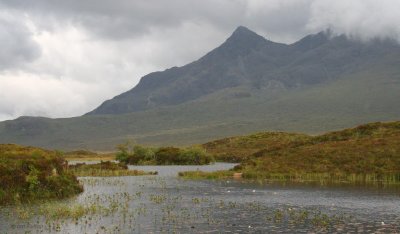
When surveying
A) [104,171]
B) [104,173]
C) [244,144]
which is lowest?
[104,173]

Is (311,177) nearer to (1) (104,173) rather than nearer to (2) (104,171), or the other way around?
(1) (104,173)

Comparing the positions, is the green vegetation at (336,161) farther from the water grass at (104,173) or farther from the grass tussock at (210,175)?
the water grass at (104,173)

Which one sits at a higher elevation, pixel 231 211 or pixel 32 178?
pixel 32 178

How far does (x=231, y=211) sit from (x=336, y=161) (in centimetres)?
3794

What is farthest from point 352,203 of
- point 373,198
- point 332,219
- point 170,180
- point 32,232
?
point 170,180

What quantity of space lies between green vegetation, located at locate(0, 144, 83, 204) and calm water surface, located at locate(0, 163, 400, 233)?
8.23 ft

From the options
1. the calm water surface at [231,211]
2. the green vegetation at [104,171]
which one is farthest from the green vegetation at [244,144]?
the calm water surface at [231,211]

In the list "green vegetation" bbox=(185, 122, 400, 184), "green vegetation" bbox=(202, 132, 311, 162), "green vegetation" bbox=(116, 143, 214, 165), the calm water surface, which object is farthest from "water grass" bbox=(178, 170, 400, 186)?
"green vegetation" bbox=(202, 132, 311, 162)

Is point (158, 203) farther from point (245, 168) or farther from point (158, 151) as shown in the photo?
point (158, 151)

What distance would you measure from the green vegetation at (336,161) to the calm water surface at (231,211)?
11.2m

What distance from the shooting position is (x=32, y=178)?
4972 centimetres

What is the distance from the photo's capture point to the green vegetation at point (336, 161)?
6976cm

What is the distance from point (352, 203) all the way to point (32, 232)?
27.6m

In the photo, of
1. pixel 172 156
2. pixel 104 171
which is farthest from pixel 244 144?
pixel 104 171
